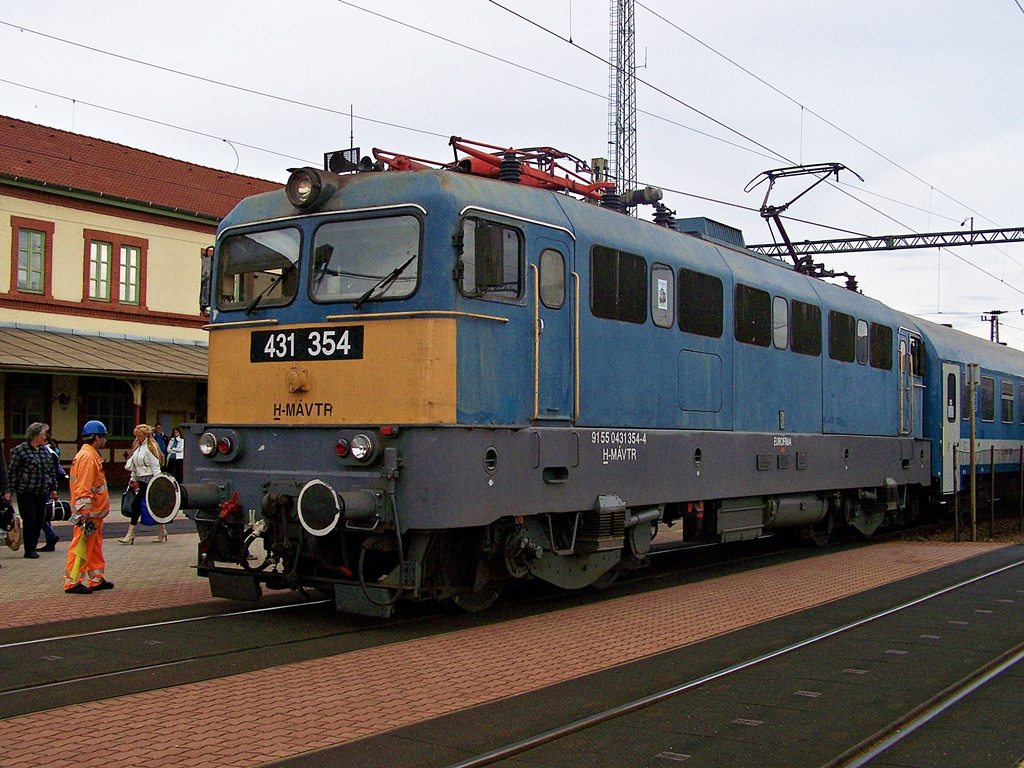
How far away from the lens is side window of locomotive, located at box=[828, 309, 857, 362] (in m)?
15.7

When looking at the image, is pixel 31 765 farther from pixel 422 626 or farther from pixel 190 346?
pixel 190 346

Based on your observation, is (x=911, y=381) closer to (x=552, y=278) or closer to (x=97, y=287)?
(x=552, y=278)

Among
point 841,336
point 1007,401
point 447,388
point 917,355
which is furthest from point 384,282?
point 1007,401

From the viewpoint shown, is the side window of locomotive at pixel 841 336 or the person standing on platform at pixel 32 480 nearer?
the person standing on platform at pixel 32 480

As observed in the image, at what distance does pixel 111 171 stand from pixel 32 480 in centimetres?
1763

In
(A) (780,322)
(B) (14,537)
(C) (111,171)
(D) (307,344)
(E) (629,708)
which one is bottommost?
(E) (629,708)

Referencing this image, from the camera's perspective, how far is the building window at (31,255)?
26.2 metres

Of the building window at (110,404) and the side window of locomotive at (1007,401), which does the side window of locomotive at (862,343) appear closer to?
the side window of locomotive at (1007,401)

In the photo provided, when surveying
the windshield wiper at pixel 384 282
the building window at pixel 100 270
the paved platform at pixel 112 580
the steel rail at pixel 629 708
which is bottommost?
the steel rail at pixel 629 708

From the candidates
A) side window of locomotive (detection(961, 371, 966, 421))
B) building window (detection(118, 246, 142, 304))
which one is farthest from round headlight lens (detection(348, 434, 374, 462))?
building window (detection(118, 246, 142, 304))

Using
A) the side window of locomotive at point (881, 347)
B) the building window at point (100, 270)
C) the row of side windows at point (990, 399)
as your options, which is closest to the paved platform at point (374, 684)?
the side window of locomotive at point (881, 347)

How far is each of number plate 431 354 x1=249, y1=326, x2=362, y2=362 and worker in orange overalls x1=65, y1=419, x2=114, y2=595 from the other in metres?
2.33

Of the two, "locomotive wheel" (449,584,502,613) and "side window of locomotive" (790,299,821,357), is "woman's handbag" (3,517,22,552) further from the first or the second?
"side window of locomotive" (790,299,821,357)

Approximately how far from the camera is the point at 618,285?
10.8 m
